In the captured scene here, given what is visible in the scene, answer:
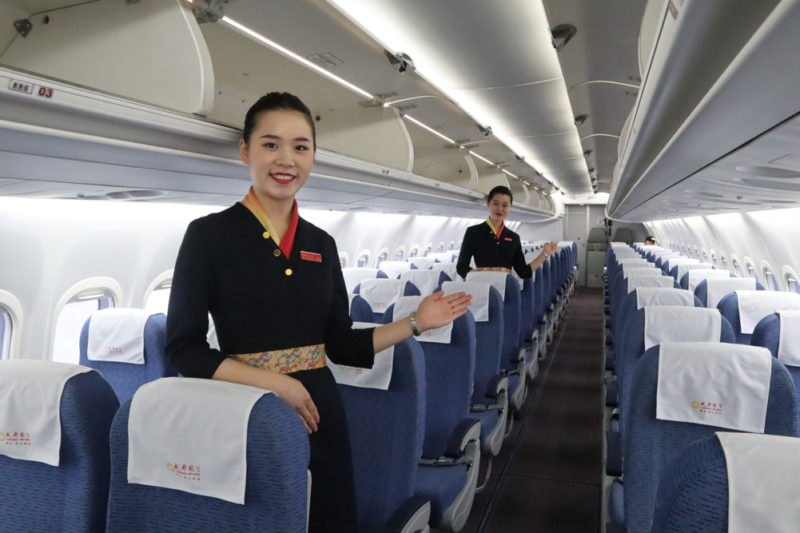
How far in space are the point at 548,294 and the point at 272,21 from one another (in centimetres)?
563

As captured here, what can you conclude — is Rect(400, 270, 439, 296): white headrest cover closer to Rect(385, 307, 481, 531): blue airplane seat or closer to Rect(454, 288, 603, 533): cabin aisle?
Rect(454, 288, 603, 533): cabin aisle

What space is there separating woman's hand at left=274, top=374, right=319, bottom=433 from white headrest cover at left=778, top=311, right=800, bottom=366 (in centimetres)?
238

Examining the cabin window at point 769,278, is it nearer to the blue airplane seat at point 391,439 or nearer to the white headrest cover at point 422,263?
the white headrest cover at point 422,263

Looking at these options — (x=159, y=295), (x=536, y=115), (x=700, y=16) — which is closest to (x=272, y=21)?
(x=700, y=16)

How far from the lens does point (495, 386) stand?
3.64 meters

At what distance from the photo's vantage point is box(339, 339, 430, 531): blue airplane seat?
2086mm

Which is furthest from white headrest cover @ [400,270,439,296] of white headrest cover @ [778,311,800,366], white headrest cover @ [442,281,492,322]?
white headrest cover @ [778,311,800,366]

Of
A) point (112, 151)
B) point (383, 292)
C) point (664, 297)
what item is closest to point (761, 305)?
point (664, 297)

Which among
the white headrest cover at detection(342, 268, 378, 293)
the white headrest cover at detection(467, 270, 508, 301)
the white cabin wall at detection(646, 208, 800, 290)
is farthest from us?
the white headrest cover at detection(342, 268, 378, 293)

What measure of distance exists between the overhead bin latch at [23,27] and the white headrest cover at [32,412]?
4.84 feet

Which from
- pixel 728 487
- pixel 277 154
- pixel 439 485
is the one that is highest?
pixel 277 154

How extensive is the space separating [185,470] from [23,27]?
6.47ft

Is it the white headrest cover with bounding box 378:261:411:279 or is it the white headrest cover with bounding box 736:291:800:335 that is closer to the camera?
the white headrest cover with bounding box 736:291:800:335

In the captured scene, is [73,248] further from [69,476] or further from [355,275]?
[355,275]
